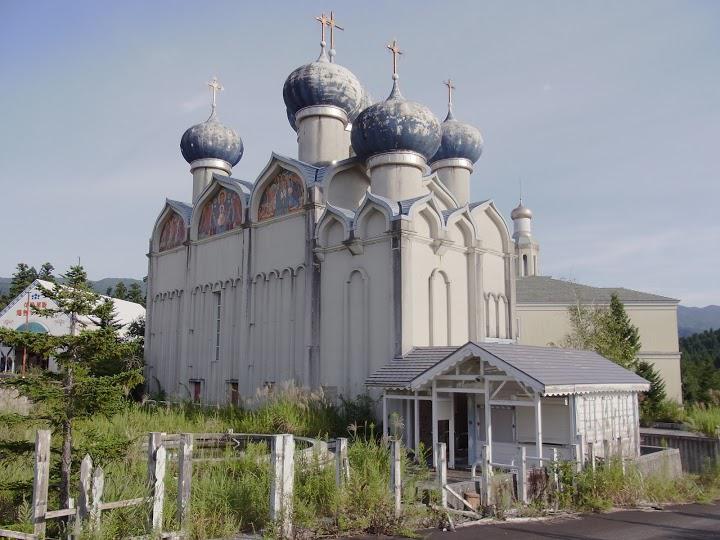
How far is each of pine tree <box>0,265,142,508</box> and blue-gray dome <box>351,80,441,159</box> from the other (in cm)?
1417

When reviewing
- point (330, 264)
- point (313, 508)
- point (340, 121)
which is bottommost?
point (313, 508)

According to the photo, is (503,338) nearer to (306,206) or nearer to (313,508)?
(306,206)

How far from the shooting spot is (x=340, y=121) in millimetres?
25219

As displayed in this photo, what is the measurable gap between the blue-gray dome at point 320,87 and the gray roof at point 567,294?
17022 mm

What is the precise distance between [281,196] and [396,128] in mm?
4661

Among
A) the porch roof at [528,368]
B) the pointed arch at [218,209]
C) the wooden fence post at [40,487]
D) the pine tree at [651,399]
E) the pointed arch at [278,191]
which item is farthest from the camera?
the pine tree at [651,399]

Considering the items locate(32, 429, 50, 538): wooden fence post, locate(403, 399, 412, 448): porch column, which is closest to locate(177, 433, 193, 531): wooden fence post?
locate(32, 429, 50, 538): wooden fence post

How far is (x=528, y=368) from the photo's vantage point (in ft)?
45.5

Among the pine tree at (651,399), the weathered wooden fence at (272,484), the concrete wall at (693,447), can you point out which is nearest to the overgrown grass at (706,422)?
the concrete wall at (693,447)

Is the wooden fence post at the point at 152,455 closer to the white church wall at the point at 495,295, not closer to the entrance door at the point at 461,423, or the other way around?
the entrance door at the point at 461,423

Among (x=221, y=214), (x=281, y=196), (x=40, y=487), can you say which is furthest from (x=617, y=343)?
(x=40, y=487)

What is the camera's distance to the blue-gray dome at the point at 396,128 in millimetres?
21125

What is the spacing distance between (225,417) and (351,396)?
3.59 m

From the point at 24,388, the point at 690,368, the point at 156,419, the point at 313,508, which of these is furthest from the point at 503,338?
the point at 690,368
